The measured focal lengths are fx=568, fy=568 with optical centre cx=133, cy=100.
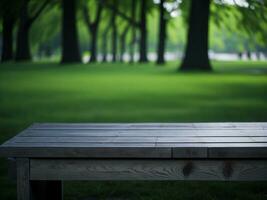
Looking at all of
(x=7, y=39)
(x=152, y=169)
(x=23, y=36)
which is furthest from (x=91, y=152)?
(x=7, y=39)

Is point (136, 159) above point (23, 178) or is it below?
above

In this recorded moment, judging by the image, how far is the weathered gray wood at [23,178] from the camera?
3.97 meters

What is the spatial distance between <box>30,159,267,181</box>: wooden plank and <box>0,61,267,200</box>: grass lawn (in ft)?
4.19

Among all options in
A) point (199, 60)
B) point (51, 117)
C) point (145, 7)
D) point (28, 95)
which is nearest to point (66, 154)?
point (51, 117)

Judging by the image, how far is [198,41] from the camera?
27.1 m

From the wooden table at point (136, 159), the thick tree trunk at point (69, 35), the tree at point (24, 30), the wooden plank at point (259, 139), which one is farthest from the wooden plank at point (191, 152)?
the tree at point (24, 30)

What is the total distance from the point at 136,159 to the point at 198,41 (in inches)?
927

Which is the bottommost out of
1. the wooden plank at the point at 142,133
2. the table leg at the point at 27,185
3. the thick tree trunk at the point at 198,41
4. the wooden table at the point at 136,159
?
the table leg at the point at 27,185

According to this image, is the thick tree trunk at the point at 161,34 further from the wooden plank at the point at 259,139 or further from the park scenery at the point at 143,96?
the wooden plank at the point at 259,139

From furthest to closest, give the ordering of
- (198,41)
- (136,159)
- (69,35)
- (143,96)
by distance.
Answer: (69,35) → (198,41) → (143,96) → (136,159)

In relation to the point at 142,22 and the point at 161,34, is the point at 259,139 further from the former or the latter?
the point at 142,22

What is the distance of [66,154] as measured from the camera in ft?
12.7

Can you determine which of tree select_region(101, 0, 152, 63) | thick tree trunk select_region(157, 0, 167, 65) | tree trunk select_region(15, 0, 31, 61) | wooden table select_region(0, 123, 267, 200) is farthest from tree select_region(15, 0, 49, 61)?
wooden table select_region(0, 123, 267, 200)

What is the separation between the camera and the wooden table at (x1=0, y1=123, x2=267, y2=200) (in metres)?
3.84
